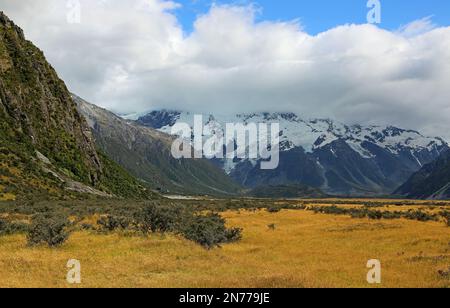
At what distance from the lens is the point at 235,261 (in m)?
28.4

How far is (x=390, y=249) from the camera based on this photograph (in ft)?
112

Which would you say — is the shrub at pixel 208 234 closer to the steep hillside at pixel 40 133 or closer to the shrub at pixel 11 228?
the shrub at pixel 11 228

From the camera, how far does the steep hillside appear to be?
348ft

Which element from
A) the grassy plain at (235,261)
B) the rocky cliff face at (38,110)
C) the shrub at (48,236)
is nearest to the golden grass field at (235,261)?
the grassy plain at (235,261)

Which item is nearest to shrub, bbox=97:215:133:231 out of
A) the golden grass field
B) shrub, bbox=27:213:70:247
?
the golden grass field

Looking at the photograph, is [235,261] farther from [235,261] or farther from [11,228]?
[11,228]

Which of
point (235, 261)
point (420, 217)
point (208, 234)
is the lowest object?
point (235, 261)

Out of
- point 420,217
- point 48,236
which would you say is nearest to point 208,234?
point 48,236

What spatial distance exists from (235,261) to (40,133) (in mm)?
113834

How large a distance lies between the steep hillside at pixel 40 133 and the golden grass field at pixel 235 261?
6914 cm

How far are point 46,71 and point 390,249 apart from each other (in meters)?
139
